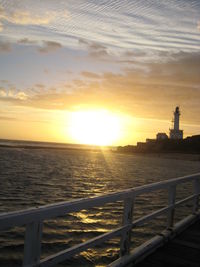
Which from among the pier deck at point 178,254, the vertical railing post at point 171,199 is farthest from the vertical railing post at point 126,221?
the vertical railing post at point 171,199

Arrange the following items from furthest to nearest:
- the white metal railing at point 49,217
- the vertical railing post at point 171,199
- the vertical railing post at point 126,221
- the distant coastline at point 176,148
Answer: the distant coastline at point 176,148
the vertical railing post at point 171,199
the vertical railing post at point 126,221
the white metal railing at point 49,217

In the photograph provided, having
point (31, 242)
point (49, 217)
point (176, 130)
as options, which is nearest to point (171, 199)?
point (49, 217)

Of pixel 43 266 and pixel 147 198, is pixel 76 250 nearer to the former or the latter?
pixel 43 266

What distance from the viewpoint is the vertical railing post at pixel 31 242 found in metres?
3.32

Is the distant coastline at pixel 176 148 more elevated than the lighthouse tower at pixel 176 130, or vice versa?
the lighthouse tower at pixel 176 130

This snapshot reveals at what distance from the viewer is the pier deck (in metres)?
5.21

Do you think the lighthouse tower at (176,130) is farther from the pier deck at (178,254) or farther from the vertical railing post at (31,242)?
the vertical railing post at (31,242)

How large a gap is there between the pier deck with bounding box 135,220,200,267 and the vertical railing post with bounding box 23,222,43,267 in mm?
2256

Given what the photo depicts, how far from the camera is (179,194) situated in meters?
22.0

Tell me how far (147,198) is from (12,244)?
10.8 m

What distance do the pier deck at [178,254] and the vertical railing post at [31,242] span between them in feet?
7.40

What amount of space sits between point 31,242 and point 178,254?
3.27 metres

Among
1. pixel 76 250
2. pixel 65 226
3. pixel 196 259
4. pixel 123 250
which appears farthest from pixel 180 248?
pixel 65 226

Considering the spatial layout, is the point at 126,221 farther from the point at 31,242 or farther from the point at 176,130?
the point at 176,130
